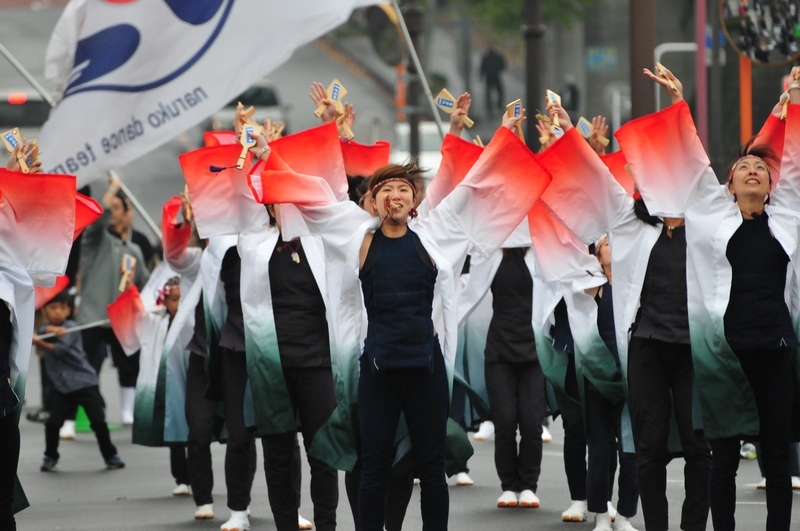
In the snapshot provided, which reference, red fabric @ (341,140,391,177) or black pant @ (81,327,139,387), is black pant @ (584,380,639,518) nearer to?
red fabric @ (341,140,391,177)

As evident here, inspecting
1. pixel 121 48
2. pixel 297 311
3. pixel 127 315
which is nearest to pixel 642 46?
pixel 121 48

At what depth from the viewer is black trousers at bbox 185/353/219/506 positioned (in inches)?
363

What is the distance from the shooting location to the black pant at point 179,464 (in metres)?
10.1

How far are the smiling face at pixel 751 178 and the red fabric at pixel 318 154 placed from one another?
199 cm

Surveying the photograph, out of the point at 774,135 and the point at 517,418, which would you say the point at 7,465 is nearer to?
the point at 517,418

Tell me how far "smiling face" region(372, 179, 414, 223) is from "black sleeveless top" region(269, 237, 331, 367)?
3.36ft

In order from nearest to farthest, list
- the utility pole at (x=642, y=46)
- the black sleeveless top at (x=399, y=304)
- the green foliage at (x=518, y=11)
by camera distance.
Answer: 1. the black sleeveless top at (x=399, y=304)
2. the utility pole at (x=642, y=46)
3. the green foliage at (x=518, y=11)

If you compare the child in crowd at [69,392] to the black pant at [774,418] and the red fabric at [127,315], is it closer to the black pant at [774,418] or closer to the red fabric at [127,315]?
the red fabric at [127,315]

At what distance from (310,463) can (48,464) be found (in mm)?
4439

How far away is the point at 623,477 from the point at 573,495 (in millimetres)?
647

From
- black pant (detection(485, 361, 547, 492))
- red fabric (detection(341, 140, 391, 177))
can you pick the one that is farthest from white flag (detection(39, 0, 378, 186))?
black pant (detection(485, 361, 547, 492))

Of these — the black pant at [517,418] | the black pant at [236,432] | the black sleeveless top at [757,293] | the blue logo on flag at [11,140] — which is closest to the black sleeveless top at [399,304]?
the black sleeveless top at [757,293]

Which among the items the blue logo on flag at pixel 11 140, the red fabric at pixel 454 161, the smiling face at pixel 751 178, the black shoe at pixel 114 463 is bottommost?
the black shoe at pixel 114 463

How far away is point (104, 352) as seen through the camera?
14203 mm
